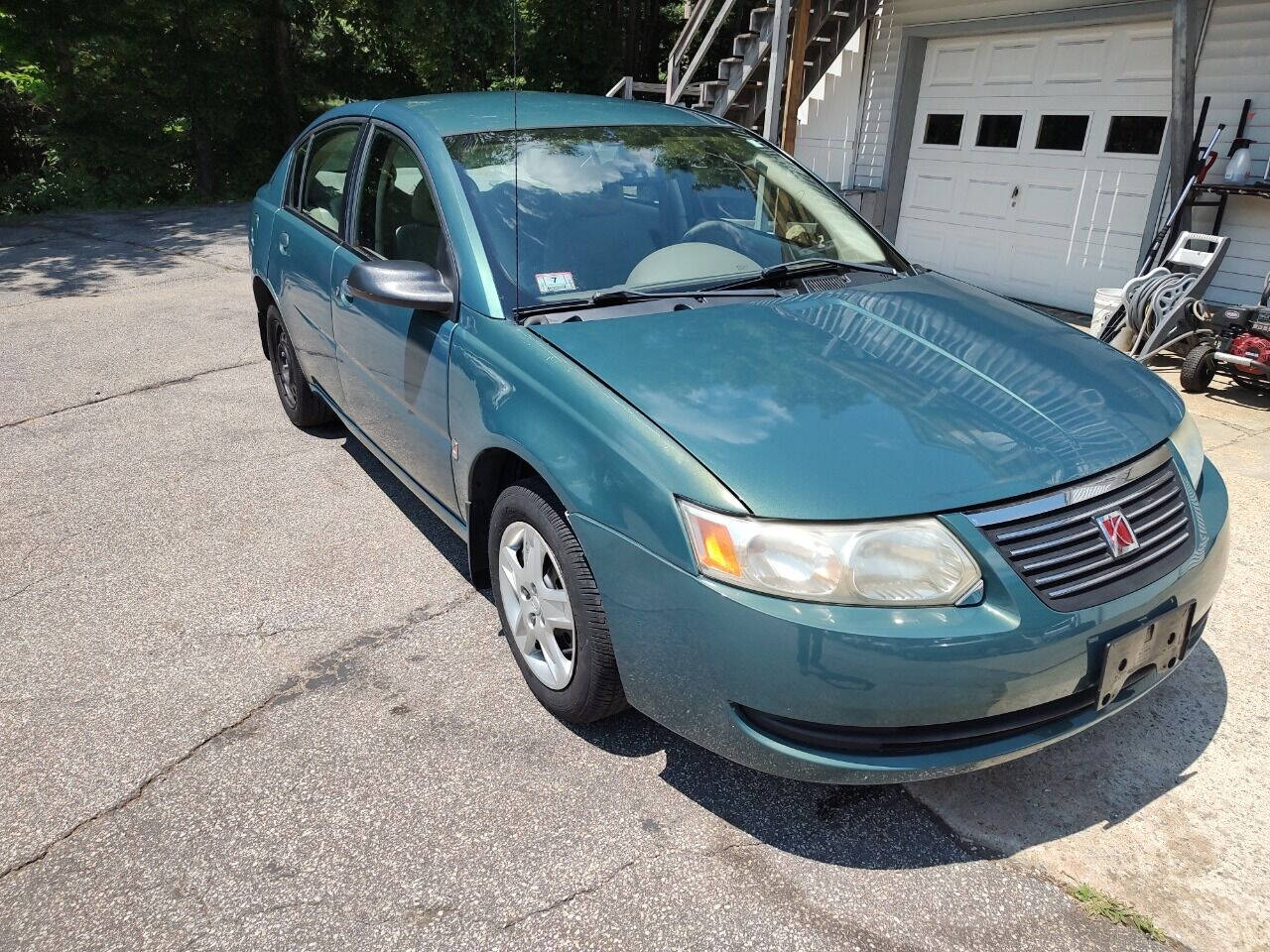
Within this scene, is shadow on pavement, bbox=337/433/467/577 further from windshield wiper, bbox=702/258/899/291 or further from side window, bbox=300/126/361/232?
windshield wiper, bbox=702/258/899/291

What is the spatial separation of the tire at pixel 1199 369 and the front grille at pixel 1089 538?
385 centimetres

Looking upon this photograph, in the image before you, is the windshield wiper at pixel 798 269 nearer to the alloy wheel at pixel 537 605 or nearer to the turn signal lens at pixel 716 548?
the alloy wheel at pixel 537 605

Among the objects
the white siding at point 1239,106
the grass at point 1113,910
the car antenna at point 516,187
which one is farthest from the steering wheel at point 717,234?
the white siding at point 1239,106

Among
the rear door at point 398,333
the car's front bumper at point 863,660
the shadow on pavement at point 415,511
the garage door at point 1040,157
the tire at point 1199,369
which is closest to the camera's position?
the car's front bumper at point 863,660

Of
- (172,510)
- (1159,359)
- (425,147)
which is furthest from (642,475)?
(1159,359)

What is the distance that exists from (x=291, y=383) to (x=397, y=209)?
1856 mm

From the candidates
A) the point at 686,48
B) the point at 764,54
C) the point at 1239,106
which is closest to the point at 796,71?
the point at 764,54

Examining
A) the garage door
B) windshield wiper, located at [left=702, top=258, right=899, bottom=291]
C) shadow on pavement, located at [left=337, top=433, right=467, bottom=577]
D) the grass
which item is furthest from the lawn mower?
shadow on pavement, located at [left=337, top=433, right=467, bottom=577]

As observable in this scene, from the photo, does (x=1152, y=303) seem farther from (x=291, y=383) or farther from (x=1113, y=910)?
(x=291, y=383)

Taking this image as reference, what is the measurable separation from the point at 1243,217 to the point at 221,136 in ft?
A: 52.1

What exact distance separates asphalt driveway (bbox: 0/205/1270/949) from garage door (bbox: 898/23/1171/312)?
174 inches

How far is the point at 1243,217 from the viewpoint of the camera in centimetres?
618

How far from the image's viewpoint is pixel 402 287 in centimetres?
267

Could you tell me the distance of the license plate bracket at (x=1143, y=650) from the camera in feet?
6.34
